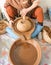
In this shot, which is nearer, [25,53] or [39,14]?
[25,53]

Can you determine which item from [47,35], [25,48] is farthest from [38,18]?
[25,48]

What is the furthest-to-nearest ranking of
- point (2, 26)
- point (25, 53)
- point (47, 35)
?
point (2, 26), point (47, 35), point (25, 53)

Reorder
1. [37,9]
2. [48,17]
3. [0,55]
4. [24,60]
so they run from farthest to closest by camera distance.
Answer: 1. [48,17]
2. [37,9]
3. [0,55]
4. [24,60]

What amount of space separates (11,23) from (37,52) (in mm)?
292

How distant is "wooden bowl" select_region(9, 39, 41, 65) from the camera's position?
3.85 ft

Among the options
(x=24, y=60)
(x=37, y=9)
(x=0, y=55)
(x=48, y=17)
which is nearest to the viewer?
(x=24, y=60)

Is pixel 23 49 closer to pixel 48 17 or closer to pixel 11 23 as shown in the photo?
pixel 11 23

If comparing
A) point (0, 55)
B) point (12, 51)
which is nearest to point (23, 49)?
point (12, 51)

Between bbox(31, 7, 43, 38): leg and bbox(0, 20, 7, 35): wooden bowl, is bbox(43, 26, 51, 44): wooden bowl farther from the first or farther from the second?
bbox(0, 20, 7, 35): wooden bowl

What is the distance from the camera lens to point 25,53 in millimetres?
1208

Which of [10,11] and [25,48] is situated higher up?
[10,11]

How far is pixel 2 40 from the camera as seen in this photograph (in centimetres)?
140

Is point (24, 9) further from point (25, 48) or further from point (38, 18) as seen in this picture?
point (25, 48)

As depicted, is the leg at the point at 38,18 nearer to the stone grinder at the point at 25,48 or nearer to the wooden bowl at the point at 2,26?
the stone grinder at the point at 25,48
